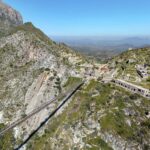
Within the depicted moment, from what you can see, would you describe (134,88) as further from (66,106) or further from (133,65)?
(133,65)

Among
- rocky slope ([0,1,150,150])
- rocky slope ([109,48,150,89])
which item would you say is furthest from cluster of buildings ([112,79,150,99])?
rocky slope ([109,48,150,89])

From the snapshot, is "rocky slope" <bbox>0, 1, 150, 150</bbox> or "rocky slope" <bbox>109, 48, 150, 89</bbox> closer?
"rocky slope" <bbox>0, 1, 150, 150</bbox>

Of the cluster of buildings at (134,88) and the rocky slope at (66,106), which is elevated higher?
the cluster of buildings at (134,88)

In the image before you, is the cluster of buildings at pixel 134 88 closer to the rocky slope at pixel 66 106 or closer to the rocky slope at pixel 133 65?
the rocky slope at pixel 66 106

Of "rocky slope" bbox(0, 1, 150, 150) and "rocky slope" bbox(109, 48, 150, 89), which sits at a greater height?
"rocky slope" bbox(109, 48, 150, 89)

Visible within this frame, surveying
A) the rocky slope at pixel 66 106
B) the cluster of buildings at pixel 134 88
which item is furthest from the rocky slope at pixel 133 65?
the cluster of buildings at pixel 134 88

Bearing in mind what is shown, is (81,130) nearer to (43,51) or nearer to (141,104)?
(141,104)

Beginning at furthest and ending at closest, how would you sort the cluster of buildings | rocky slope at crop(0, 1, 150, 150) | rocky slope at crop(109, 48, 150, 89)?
rocky slope at crop(109, 48, 150, 89)
the cluster of buildings
rocky slope at crop(0, 1, 150, 150)

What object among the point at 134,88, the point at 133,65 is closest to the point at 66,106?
the point at 134,88

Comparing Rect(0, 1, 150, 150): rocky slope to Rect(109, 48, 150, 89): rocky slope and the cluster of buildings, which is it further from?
the cluster of buildings

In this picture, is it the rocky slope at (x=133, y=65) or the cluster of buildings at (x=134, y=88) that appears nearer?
the cluster of buildings at (x=134, y=88)

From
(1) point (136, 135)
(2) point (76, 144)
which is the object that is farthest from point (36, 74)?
(1) point (136, 135)

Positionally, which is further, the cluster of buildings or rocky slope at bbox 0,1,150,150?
the cluster of buildings

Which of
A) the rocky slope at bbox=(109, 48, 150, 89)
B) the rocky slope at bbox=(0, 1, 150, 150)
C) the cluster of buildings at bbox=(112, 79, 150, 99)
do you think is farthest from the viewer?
the rocky slope at bbox=(109, 48, 150, 89)
